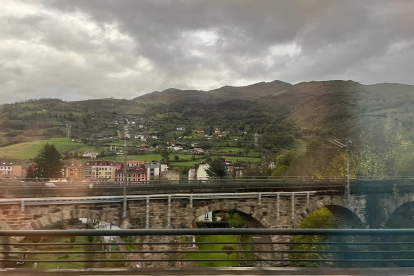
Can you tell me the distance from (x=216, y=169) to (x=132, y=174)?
18.3ft

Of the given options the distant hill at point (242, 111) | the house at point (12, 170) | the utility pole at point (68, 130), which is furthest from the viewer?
the distant hill at point (242, 111)

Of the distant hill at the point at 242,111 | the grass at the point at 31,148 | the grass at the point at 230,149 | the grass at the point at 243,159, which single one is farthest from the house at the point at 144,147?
the grass at the point at 230,149

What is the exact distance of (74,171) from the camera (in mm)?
10180

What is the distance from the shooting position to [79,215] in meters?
9.88

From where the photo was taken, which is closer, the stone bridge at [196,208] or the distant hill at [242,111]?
the stone bridge at [196,208]

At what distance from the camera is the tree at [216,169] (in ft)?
49.8

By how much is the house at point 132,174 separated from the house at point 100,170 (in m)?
0.23

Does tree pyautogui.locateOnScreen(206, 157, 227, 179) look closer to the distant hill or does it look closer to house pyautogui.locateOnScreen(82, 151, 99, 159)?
the distant hill

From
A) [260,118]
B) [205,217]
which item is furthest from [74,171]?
[260,118]

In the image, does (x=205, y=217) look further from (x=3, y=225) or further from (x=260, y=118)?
(x=260, y=118)

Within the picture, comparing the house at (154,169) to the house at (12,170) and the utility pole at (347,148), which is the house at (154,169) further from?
the utility pole at (347,148)

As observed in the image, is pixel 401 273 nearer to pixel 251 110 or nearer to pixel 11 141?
pixel 11 141

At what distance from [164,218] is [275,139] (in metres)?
15.3

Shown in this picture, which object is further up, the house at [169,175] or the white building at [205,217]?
Answer: the house at [169,175]
